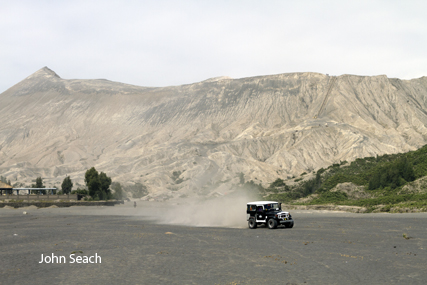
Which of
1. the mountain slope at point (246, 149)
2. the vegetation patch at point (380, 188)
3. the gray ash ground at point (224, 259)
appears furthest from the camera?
the mountain slope at point (246, 149)

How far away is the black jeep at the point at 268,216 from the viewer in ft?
112

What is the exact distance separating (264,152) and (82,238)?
14493cm

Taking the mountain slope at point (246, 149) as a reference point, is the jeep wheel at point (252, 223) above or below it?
below

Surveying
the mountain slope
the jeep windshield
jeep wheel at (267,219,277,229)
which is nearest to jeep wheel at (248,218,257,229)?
jeep wheel at (267,219,277,229)

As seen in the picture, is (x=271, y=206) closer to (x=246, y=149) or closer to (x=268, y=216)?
(x=268, y=216)

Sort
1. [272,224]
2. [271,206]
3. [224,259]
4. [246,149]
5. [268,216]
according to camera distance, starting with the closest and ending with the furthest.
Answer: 1. [224,259]
2. [272,224]
3. [271,206]
4. [268,216]
5. [246,149]

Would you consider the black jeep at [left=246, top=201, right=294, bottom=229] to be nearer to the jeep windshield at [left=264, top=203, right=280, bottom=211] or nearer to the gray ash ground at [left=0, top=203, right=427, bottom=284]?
A: the jeep windshield at [left=264, top=203, right=280, bottom=211]

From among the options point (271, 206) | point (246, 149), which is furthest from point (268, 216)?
point (246, 149)

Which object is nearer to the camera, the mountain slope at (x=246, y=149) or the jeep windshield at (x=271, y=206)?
the jeep windshield at (x=271, y=206)

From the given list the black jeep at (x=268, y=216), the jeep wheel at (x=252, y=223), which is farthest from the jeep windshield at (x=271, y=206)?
the jeep wheel at (x=252, y=223)

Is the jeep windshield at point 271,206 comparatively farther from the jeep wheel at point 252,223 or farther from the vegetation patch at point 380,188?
the vegetation patch at point 380,188

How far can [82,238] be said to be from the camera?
2786 cm

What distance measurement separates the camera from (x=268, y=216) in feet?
113

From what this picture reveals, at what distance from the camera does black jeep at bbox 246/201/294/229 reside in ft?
112
